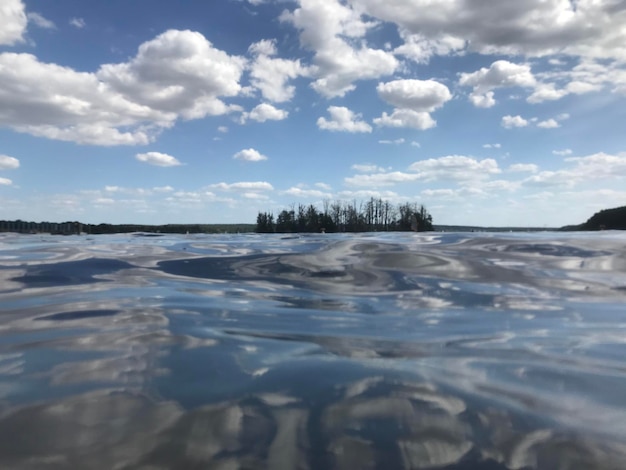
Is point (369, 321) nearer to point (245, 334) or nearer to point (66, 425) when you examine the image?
point (245, 334)

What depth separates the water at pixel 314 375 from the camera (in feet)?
5.00

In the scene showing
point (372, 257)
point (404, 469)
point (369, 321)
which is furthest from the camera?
point (372, 257)

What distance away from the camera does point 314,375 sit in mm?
2127

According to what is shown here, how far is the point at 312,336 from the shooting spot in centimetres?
288

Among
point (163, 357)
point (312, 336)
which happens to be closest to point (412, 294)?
point (312, 336)

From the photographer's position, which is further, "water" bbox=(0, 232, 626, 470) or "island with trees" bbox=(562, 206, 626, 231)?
"island with trees" bbox=(562, 206, 626, 231)

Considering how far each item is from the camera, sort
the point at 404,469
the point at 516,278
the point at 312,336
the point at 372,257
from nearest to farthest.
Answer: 1. the point at 404,469
2. the point at 312,336
3. the point at 516,278
4. the point at 372,257

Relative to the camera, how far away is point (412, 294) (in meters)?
4.37

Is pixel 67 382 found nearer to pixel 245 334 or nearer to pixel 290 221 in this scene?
pixel 245 334

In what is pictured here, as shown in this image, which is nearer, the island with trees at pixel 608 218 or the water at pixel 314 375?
the water at pixel 314 375

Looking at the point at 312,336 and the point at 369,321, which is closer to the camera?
the point at 312,336

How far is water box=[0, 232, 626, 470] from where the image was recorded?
1.53 meters

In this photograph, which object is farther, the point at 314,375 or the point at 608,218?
the point at 608,218

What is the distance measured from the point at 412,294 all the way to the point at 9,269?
14.7ft
